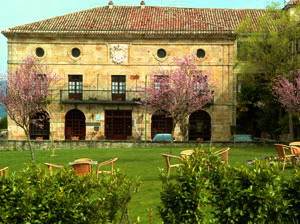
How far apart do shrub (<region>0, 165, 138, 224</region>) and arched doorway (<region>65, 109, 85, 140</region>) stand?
26.7 metres


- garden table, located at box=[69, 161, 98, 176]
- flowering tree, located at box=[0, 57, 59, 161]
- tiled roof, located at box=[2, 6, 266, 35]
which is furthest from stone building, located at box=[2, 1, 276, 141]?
garden table, located at box=[69, 161, 98, 176]

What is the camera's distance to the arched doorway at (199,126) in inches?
1247

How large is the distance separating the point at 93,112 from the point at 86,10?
9818mm

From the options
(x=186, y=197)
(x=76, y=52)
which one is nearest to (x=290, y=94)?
(x=76, y=52)

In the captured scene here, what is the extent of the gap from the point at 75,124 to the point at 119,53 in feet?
23.0

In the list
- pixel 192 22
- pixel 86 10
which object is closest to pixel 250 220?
pixel 192 22

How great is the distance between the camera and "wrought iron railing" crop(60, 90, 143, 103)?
1228 inches

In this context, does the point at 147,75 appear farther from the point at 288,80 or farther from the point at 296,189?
the point at 296,189

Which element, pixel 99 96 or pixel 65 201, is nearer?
pixel 65 201

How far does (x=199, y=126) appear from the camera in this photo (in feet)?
104

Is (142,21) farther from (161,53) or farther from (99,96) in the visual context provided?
(99,96)

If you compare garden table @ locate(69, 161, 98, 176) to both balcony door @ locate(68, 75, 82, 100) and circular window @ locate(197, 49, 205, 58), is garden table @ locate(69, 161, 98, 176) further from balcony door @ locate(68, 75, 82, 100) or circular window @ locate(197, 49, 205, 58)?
circular window @ locate(197, 49, 205, 58)

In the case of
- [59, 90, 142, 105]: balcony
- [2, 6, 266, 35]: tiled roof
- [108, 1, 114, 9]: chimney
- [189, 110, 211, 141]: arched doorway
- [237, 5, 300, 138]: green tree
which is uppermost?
[108, 1, 114, 9]: chimney

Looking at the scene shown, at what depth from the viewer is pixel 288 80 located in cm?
2505
